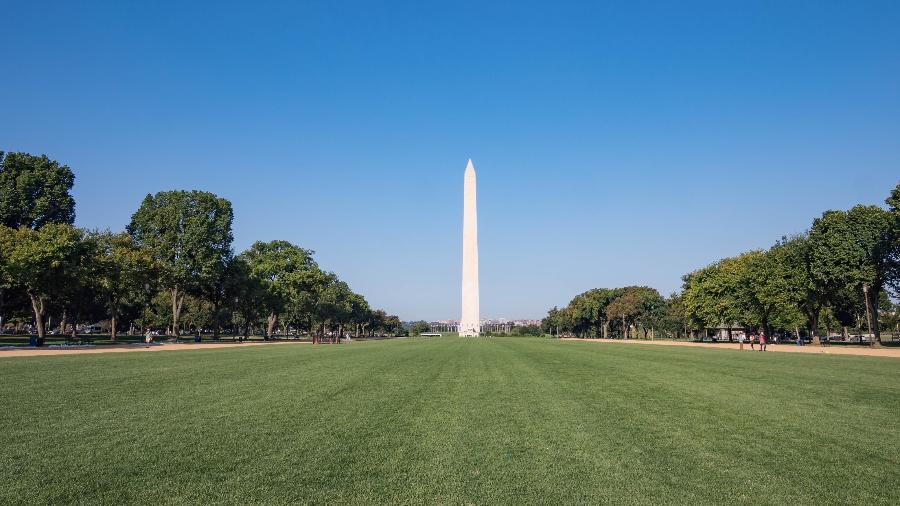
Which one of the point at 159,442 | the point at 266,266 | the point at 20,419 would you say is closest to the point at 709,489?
the point at 159,442

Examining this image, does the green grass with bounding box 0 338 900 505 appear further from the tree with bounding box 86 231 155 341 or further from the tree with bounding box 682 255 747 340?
the tree with bounding box 682 255 747 340

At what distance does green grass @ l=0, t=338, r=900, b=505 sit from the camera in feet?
21.1

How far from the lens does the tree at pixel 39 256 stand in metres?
41.7

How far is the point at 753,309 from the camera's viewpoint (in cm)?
7306

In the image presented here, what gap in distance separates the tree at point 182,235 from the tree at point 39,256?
46.2 feet

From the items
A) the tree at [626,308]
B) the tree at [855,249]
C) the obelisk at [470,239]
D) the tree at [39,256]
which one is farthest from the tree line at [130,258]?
the tree at [626,308]

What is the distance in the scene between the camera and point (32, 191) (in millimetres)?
53125

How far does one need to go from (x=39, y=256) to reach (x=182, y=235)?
20.8 metres

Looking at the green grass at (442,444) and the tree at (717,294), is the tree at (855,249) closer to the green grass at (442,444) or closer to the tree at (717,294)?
the tree at (717,294)

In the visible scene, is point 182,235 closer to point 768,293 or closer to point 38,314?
point 38,314

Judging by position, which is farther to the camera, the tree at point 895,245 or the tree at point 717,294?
the tree at point 717,294

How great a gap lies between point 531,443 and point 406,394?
6790 mm

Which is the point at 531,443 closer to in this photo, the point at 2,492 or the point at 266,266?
the point at 2,492

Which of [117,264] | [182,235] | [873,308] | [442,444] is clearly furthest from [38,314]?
[873,308]
